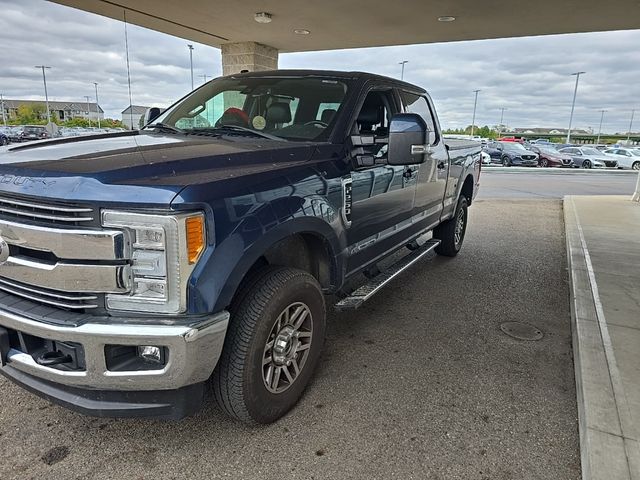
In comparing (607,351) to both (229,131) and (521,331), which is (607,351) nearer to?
(521,331)

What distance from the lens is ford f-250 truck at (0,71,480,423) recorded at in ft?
6.30

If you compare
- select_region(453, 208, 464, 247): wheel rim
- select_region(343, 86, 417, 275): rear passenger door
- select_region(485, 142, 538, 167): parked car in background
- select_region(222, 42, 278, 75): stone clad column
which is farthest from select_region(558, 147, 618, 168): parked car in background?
select_region(343, 86, 417, 275): rear passenger door

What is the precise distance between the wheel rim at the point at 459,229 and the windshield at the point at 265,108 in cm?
338

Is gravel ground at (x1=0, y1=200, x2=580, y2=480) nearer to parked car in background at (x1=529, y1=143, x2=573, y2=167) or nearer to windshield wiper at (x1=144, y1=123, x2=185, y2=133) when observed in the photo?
windshield wiper at (x1=144, y1=123, x2=185, y2=133)

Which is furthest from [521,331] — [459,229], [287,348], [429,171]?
[459,229]

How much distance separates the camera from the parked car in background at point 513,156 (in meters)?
28.5

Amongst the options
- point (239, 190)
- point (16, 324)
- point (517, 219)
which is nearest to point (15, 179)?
point (16, 324)

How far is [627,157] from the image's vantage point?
95.8 feet

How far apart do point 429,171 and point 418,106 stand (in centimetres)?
73

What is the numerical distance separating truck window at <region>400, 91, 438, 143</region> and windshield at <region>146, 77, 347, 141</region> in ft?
3.66

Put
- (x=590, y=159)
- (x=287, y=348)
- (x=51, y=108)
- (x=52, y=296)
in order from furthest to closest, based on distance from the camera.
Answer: (x=51, y=108) → (x=590, y=159) → (x=287, y=348) → (x=52, y=296)

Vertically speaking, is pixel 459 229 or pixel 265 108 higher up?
pixel 265 108

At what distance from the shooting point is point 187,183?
1.96 m

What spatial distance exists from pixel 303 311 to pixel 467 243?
17.1 feet
